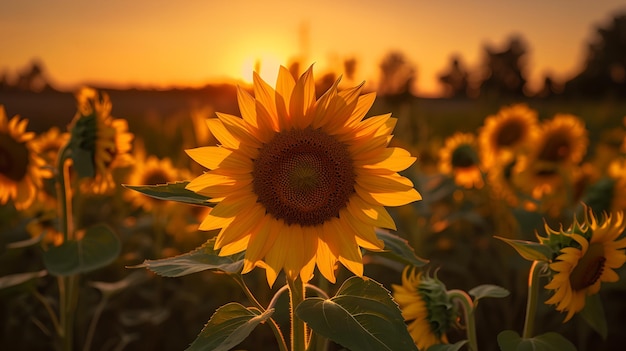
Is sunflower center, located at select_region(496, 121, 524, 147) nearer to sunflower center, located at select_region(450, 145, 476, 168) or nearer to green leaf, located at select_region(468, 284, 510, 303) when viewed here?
sunflower center, located at select_region(450, 145, 476, 168)

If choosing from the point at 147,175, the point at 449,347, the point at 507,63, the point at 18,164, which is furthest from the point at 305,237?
the point at 507,63

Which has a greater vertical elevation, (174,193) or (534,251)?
(174,193)

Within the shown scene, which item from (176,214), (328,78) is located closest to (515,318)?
(328,78)

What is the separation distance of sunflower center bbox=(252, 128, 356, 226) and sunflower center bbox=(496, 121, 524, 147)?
3255 mm

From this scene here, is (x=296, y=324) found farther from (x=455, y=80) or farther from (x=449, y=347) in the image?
(x=455, y=80)

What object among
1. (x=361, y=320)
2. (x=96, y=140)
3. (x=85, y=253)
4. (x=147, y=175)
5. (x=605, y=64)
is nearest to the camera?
(x=361, y=320)

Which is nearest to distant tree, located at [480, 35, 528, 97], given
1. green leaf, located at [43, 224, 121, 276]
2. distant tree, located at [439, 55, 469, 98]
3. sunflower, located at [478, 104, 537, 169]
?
distant tree, located at [439, 55, 469, 98]

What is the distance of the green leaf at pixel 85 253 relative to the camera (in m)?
1.86

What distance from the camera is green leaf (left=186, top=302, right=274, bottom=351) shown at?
1124 mm

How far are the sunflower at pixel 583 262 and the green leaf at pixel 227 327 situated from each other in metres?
0.60

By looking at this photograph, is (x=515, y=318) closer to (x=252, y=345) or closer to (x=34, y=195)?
(x=252, y=345)

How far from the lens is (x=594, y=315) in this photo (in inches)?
60.1

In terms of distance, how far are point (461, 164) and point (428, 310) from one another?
91.2 inches

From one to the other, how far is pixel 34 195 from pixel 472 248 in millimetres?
2237
